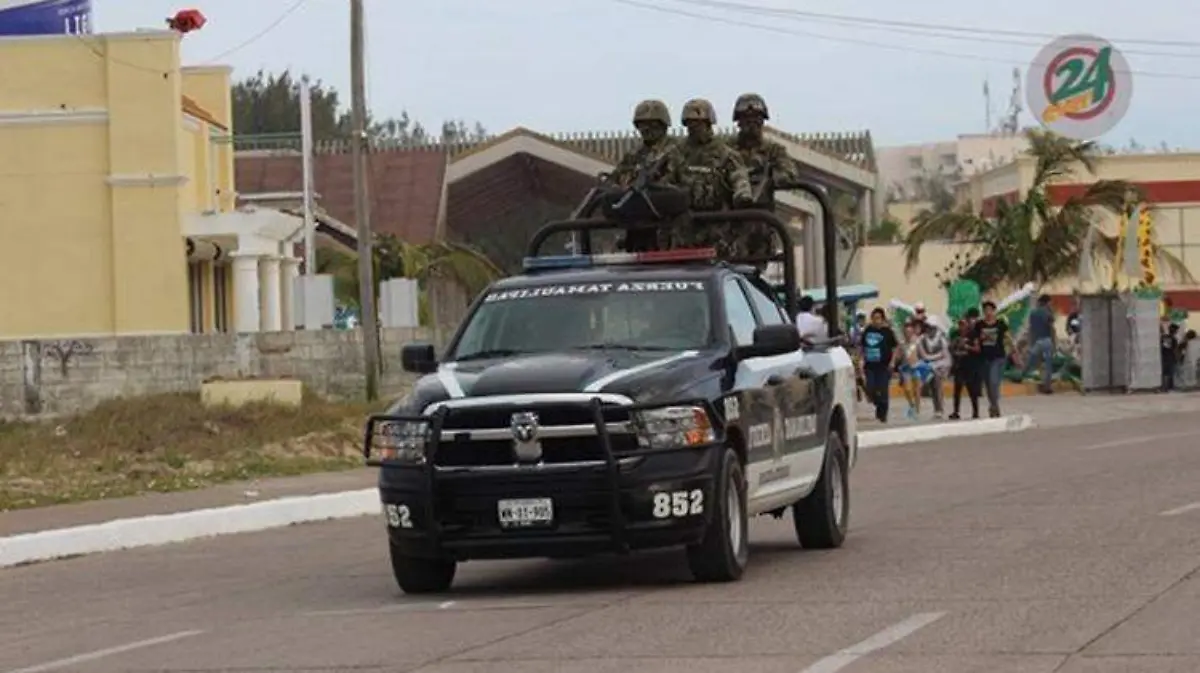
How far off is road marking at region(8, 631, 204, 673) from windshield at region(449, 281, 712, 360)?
267 centimetres

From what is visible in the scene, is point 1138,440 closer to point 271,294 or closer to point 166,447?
point 166,447

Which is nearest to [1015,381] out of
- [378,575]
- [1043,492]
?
[1043,492]

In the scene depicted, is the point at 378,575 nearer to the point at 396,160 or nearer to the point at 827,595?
the point at 827,595

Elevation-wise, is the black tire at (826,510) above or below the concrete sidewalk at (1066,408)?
above

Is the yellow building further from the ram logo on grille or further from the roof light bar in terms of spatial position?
the ram logo on grille

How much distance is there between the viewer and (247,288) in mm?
45000

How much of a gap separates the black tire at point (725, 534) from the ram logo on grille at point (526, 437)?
1.02 metres

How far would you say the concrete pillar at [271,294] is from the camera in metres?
47.5

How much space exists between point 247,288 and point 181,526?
987 inches

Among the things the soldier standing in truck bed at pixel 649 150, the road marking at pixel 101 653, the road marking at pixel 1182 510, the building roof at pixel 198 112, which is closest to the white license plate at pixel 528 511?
the road marking at pixel 101 653

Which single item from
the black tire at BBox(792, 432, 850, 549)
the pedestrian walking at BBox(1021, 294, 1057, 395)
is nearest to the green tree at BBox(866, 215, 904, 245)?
the pedestrian walking at BBox(1021, 294, 1057, 395)

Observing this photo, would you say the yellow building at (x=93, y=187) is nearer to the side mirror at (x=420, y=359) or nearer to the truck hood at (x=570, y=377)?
the side mirror at (x=420, y=359)

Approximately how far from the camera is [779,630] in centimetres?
1140

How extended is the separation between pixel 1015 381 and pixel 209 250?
52.4 ft
